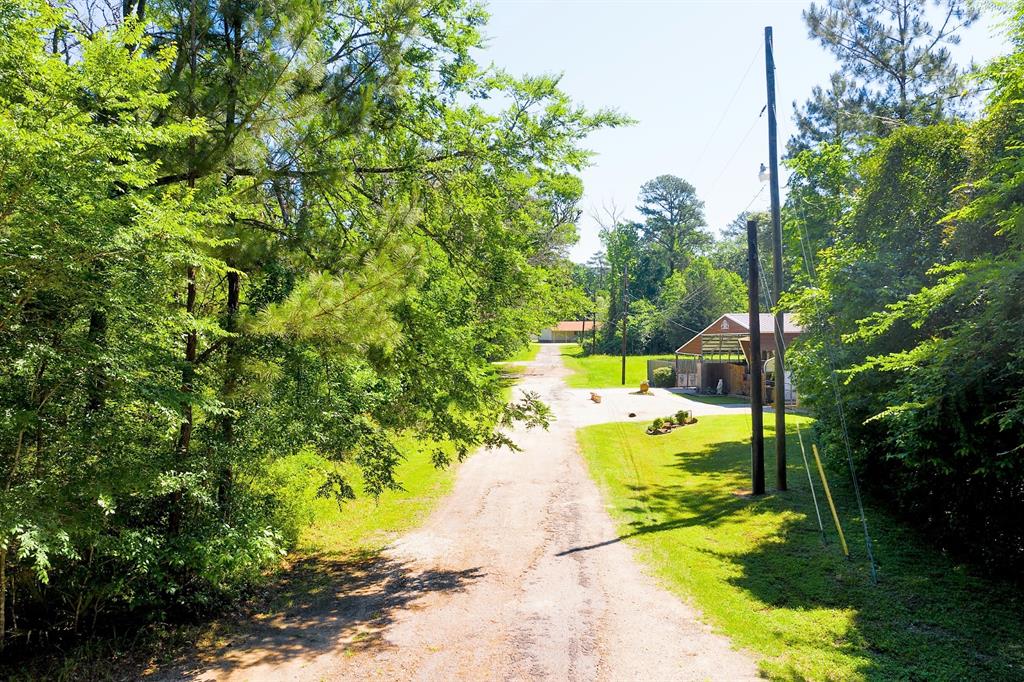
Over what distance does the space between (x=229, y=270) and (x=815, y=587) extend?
7.96m

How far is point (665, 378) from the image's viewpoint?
36.4 m

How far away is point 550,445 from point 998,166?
1417 centimetres

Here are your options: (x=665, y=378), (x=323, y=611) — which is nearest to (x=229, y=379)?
(x=323, y=611)

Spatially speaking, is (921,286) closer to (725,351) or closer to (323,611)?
(323,611)

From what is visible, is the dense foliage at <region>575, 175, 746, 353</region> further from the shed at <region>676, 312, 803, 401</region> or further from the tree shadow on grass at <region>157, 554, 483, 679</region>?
the tree shadow on grass at <region>157, 554, 483, 679</region>

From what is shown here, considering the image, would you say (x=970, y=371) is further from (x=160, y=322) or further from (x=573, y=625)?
(x=160, y=322)

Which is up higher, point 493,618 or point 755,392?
point 755,392

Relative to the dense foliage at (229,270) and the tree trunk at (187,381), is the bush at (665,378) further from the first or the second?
the tree trunk at (187,381)

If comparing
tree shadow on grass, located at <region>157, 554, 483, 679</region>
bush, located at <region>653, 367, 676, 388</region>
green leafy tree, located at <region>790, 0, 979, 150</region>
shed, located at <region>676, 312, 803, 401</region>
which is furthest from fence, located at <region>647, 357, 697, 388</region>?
tree shadow on grass, located at <region>157, 554, 483, 679</region>

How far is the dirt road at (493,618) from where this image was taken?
629cm

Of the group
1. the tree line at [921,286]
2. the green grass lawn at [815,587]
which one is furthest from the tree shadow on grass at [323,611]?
the tree line at [921,286]

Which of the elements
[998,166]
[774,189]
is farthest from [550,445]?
[998,166]

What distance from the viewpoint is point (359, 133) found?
25.0ft

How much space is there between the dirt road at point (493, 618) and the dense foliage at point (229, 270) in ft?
3.56
